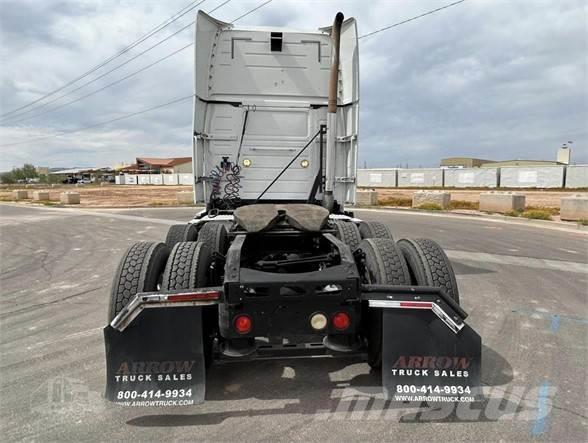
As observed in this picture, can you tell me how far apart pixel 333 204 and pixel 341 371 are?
2933 millimetres

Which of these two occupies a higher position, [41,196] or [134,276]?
[134,276]

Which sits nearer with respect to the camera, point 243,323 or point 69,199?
point 243,323

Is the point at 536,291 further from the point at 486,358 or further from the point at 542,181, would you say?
the point at 542,181

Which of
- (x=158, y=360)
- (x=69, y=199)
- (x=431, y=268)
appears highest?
(x=431, y=268)

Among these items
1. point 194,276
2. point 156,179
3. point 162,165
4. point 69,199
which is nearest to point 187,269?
point 194,276

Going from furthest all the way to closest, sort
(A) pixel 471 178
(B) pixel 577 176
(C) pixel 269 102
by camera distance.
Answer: (A) pixel 471 178 < (B) pixel 577 176 < (C) pixel 269 102

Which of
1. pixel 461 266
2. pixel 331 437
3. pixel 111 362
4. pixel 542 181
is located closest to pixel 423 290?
pixel 331 437

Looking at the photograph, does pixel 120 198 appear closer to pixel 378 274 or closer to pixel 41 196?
pixel 41 196

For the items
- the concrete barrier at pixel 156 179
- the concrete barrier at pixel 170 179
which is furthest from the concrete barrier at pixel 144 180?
the concrete barrier at pixel 170 179

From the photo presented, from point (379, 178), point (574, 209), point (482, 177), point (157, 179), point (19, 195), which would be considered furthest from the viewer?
point (157, 179)

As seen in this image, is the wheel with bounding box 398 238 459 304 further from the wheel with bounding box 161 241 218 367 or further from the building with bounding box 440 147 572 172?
the building with bounding box 440 147 572 172

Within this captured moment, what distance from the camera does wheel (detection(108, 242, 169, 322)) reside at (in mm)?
2949

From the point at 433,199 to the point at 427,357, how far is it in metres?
18.5

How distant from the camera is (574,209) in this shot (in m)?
14.0
